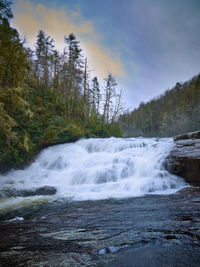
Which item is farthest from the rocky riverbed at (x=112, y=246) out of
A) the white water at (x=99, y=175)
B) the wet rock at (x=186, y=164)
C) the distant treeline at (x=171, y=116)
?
the distant treeline at (x=171, y=116)

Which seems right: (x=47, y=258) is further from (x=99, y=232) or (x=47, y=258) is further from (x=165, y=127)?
(x=165, y=127)

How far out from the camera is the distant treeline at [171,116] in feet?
123

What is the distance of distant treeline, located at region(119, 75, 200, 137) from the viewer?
1480 inches

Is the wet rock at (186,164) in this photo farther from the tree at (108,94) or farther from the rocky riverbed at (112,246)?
the tree at (108,94)

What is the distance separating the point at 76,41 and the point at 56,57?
129 inches

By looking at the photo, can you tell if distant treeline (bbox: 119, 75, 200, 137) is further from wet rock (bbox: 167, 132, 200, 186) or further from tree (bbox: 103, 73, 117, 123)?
wet rock (bbox: 167, 132, 200, 186)

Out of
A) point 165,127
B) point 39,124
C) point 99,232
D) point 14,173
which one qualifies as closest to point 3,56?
point 39,124

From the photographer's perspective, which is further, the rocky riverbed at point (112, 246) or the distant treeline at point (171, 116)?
the distant treeline at point (171, 116)

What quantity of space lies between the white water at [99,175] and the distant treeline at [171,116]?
66.6 ft

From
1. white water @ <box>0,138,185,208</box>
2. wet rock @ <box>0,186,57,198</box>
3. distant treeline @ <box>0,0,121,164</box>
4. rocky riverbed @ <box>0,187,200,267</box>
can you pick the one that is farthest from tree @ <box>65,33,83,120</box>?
rocky riverbed @ <box>0,187,200,267</box>

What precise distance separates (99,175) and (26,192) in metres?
3.43

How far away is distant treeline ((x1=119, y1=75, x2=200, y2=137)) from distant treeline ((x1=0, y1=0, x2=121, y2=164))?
12481 millimetres

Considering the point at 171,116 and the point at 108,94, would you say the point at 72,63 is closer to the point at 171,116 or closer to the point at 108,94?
the point at 108,94

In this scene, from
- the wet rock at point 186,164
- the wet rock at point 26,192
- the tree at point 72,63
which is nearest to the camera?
the wet rock at point 26,192
